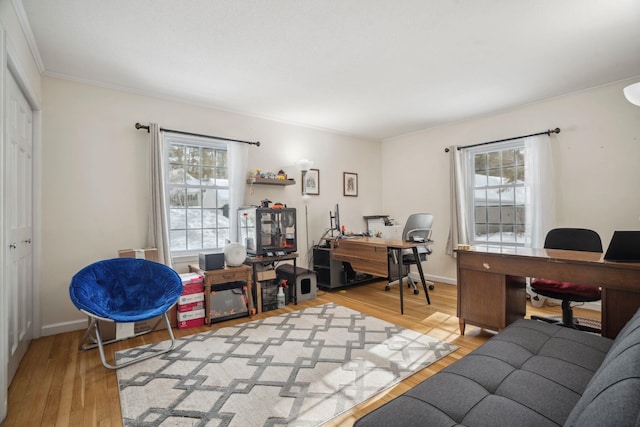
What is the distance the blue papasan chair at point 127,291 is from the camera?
2346 mm

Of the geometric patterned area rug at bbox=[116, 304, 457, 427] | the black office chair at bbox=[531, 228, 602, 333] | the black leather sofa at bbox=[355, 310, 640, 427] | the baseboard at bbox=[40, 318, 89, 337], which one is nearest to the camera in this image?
the black leather sofa at bbox=[355, 310, 640, 427]

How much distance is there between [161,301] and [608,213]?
15.2ft

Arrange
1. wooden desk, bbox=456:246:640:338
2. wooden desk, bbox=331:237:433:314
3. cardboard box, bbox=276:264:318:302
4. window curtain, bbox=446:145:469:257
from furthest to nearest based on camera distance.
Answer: window curtain, bbox=446:145:469:257, cardboard box, bbox=276:264:318:302, wooden desk, bbox=331:237:433:314, wooden desk, bbox=456:246:640:338

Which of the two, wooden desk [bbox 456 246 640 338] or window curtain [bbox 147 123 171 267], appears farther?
window curtain [bbox 147 123 171 267]

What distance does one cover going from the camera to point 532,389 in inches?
49.3

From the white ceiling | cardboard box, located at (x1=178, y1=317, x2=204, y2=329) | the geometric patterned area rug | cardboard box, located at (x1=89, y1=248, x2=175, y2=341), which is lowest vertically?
the geometric patterned area rug

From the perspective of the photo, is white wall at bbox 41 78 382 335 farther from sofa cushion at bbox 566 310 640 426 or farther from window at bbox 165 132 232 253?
sofa cushion at bbox 566 310 640 426

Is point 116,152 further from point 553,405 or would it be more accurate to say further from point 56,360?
point 553,405

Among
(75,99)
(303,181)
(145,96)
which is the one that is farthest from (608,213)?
(75,99)

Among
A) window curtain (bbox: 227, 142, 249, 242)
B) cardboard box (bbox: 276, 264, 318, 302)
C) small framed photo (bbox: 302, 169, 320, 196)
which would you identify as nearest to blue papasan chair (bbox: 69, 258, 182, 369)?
window curtain (bbox: 227, 142, 249, 242)

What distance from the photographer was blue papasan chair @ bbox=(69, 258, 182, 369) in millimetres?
2346

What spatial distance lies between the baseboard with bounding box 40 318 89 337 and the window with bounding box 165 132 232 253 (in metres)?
1.09

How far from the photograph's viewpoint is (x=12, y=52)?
6.59ft

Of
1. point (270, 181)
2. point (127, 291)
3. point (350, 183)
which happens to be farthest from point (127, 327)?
point (350, 183)
